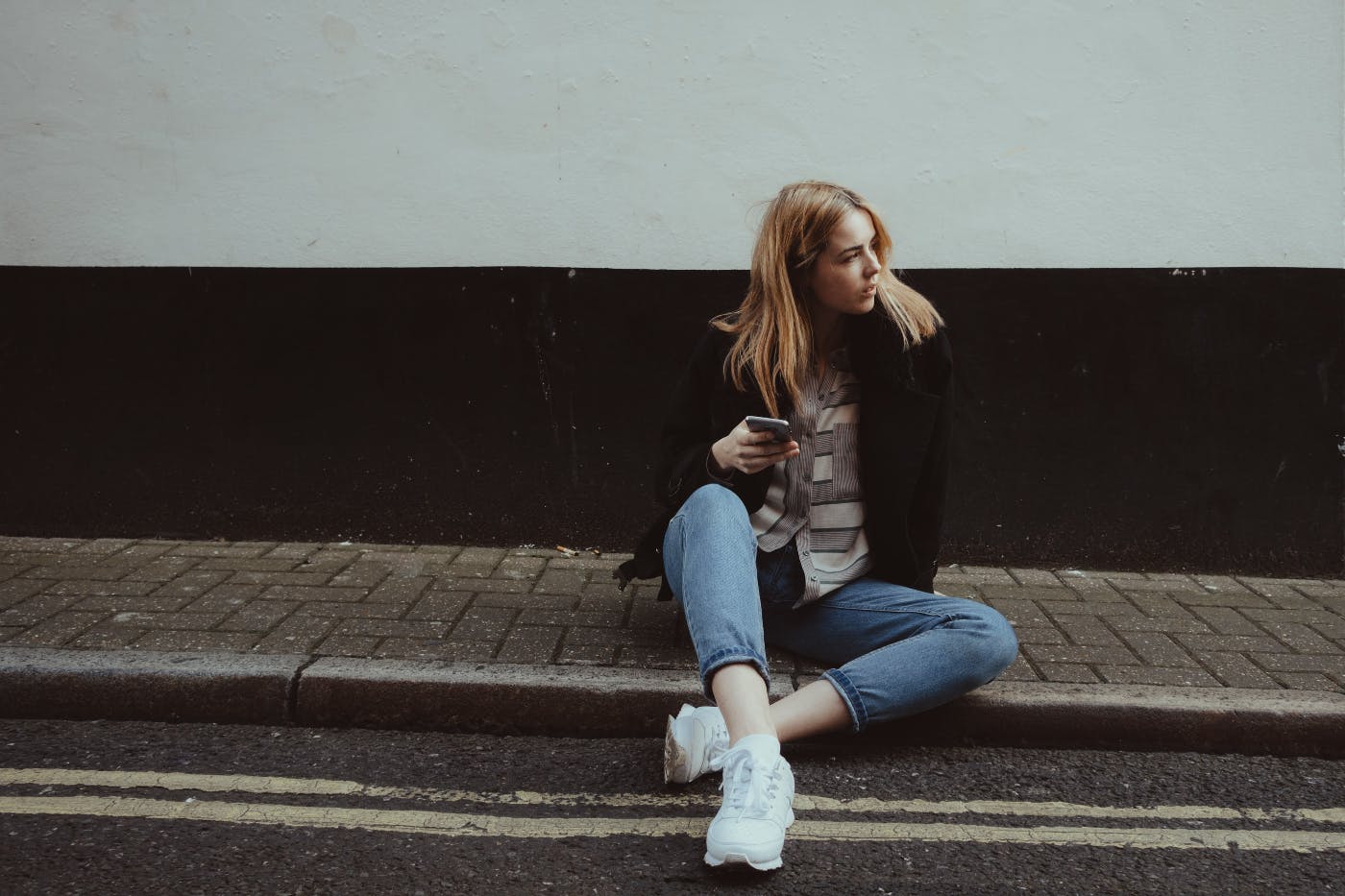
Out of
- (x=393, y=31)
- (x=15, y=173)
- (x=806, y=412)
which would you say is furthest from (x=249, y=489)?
(x=806, y=412)

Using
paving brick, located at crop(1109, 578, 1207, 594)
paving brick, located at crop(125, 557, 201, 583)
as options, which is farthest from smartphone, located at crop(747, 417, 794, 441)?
paving brick, located at crop(125, 557, 201, 583)

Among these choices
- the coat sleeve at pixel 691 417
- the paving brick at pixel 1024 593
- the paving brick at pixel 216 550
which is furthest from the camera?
the paving brick at pixel 216 550

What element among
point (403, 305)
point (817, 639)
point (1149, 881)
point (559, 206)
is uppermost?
point (559, 206)

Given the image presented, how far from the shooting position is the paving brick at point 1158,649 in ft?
11.2

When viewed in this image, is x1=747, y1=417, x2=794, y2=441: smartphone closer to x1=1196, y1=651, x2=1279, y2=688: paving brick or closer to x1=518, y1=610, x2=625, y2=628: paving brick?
x1=518, y1=610, x2=625, y2=628: paving brick

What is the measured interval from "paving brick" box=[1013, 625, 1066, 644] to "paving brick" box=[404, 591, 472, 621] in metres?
1.99

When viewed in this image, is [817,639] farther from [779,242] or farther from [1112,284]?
[1112,284]

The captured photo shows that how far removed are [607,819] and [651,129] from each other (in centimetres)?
295

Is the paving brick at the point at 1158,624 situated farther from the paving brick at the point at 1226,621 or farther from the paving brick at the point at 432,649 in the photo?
the paving brick at the point at 432,649

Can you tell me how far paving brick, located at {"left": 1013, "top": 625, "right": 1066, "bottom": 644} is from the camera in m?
3.58

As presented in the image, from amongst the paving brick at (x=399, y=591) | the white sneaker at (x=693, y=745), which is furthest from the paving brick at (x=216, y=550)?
the white sneaker at (x=693, y=745)

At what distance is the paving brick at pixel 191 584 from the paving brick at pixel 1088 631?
3.19m

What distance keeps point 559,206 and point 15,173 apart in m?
2.42

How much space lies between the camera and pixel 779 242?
2.93 m
